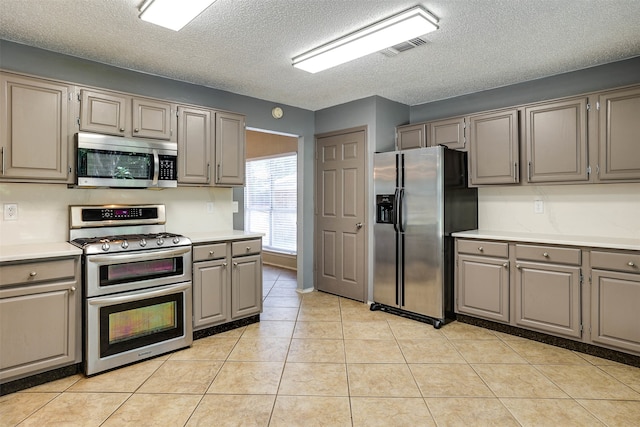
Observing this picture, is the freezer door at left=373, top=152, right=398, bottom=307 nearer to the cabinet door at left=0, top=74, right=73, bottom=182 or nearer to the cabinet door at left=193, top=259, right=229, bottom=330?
the cabinet door at left=193, top=259, right=229, bottom=330

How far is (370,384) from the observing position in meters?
2.50

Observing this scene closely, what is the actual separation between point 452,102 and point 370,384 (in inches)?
131

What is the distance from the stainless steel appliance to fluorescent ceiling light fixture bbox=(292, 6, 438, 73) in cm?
188

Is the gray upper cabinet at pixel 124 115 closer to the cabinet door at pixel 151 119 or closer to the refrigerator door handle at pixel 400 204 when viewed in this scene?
the cabinet door at pixel 151 119

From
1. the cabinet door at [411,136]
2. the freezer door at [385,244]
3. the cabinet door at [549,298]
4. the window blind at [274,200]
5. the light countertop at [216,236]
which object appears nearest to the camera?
the cabinet door at [549,298]

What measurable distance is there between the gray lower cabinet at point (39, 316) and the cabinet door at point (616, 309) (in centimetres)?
385

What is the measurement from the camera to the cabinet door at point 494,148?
353cm

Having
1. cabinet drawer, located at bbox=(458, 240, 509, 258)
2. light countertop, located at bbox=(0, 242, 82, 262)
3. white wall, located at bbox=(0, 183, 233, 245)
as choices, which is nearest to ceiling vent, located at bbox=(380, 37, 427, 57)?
cabinet drawer, located at bbox=(458, 240, 509, 258)

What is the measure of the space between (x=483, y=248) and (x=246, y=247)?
227 centimetres

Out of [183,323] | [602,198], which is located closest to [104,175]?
[183,323]

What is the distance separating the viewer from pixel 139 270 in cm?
283

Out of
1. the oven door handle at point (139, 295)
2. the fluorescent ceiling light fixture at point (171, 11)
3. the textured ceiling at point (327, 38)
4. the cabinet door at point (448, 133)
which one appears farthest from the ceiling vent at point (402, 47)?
the oven door handle at point (139, 295)

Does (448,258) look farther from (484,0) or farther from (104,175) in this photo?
(104,175)

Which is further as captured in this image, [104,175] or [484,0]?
[104,175]
